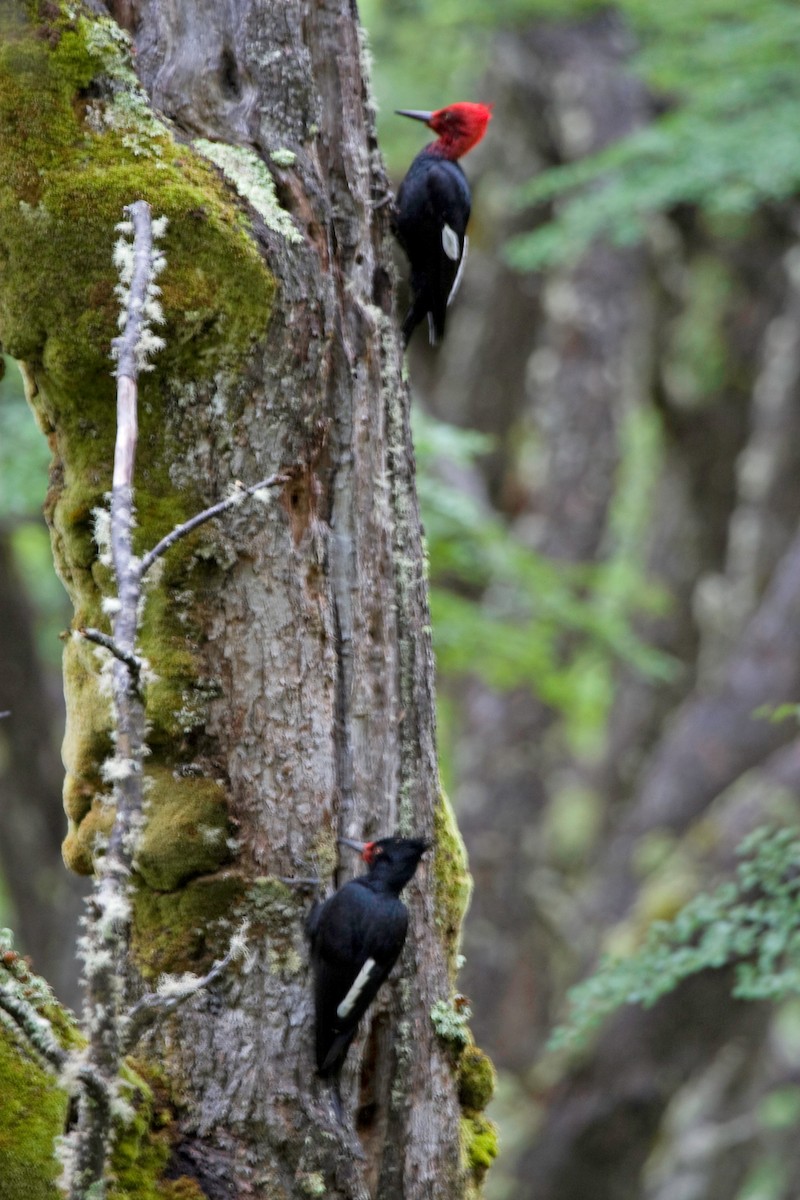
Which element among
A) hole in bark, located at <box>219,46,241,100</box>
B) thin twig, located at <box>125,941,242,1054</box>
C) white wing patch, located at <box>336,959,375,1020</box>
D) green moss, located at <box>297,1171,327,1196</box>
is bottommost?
green moss, located at <box>297,1171,327,1196</box>

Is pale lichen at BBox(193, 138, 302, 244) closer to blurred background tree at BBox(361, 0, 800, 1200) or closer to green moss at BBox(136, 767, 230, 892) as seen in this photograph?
green moss at BBox(136, 767, 230, 892)

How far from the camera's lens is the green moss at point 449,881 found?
118 inches

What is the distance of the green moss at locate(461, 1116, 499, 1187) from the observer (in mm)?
2959

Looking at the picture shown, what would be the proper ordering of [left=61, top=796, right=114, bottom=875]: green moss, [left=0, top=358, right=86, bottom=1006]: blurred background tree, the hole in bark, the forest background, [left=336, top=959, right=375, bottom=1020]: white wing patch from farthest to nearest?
[left=0, top=358, right=86, bottom=1006]: blurred background tree, the forest background, the hole in bark, [left=61, top=796, right=114, bottom=875]: green moss, [left=336, top=959, right=375, bottom=1020]: white wing patch

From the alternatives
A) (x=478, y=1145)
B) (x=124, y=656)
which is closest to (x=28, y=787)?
(x=478, y=1145)

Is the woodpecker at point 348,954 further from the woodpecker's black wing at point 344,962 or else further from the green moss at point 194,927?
the green moss at point 194,927

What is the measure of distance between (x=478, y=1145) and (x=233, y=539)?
4.91ft

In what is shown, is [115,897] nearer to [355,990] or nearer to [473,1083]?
[355,990]

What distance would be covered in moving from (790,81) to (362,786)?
5.80 metres

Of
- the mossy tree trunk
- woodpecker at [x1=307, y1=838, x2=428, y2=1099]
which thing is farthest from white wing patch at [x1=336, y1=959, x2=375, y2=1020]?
the mossy tree trunk

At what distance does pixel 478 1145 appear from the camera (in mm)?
3000

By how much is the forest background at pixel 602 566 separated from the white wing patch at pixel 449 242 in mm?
2150

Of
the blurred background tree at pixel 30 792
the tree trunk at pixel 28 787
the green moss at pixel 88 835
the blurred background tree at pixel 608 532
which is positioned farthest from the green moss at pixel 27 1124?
the tree trunk at pixel 28 787

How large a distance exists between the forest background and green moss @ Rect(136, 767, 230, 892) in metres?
1.84
